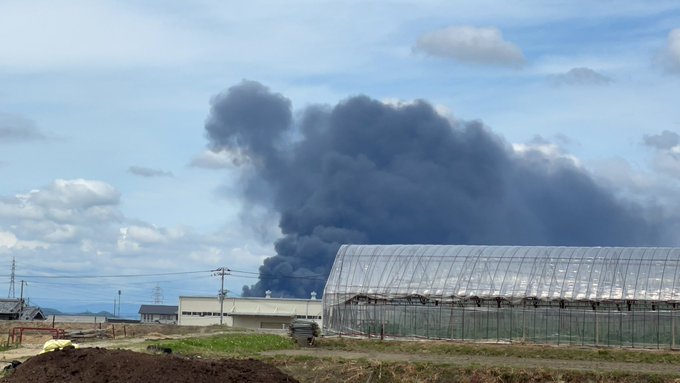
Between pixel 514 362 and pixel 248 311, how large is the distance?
225ft

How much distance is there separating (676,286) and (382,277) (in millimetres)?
17133

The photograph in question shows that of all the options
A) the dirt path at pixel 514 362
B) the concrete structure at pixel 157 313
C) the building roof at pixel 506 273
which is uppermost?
the building roof at pixel 506 273

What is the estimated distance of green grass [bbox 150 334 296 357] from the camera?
1665 inches

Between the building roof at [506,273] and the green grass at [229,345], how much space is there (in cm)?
861

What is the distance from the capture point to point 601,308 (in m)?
53.8

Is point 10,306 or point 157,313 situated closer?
point 10,306

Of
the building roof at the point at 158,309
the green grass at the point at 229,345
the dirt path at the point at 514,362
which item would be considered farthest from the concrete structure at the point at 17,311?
the dirt path at the point at 514,362

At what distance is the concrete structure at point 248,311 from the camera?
103 meters

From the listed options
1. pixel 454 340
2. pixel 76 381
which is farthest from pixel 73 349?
pixel 454 340

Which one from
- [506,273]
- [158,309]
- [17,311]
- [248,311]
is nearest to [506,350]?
[506,273]

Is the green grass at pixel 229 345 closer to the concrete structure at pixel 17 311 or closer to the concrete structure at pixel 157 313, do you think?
the concrete structure at pixel 17 311

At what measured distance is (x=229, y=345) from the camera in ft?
156

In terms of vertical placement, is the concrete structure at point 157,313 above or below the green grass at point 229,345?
above

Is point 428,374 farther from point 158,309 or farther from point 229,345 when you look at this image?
point 158,309
